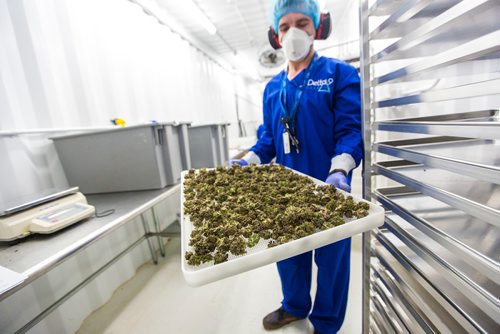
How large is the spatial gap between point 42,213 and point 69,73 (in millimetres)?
1167

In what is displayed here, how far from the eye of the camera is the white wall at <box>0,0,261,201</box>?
4.62ft

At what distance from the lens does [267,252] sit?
635 millimetres

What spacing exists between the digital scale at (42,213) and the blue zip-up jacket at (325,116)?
4.04 ft

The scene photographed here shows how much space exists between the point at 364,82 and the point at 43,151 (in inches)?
79.8

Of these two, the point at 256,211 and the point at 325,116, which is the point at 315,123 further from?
the point at 256,211

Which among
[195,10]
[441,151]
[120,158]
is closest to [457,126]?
[441,151]

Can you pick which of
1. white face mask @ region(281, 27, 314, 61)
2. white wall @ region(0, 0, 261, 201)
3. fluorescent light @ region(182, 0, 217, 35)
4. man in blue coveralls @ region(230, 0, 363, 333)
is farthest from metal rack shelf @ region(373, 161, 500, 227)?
Result: fluorescent light @ region(182, 0, 217, 35)

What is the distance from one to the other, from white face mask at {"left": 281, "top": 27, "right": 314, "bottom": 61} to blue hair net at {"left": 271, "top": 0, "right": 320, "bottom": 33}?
11cm

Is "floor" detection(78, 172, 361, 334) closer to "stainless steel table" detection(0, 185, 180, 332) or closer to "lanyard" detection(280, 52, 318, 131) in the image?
"stainless steel table" detection(0, 185, 180, 332)

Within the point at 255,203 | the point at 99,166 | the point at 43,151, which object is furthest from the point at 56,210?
the point at 255,203

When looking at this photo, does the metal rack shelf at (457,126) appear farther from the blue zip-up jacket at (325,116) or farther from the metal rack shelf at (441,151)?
the blue zip-up jacket at (325,116)

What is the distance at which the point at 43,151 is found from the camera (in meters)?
1.61

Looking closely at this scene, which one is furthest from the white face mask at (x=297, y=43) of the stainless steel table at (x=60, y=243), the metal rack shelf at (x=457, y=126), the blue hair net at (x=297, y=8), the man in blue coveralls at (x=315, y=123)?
the stainless steel table at (x=60, y=243)

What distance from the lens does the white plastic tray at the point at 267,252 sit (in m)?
0.60
